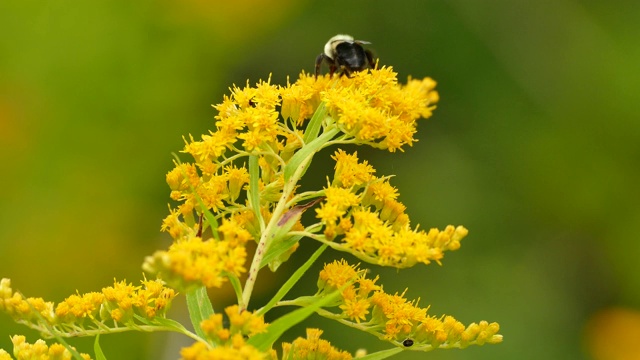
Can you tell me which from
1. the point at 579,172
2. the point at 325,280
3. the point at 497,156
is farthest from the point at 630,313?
the point at 325,280

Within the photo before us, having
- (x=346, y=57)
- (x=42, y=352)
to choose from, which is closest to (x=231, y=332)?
(x=42, y=352)

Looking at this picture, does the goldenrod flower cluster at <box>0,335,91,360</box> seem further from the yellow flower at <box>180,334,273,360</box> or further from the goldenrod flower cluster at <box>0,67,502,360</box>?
the yellow flower at <box>180,334,273,360</box>

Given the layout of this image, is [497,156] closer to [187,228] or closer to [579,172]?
[579,172]

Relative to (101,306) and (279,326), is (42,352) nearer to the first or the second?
(101,306)

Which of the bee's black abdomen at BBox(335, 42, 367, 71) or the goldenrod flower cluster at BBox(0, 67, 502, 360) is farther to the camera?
the bee's black abdomen at BBox(335, 42, 367, 71)

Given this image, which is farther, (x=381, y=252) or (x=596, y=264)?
(x=596, y=264)

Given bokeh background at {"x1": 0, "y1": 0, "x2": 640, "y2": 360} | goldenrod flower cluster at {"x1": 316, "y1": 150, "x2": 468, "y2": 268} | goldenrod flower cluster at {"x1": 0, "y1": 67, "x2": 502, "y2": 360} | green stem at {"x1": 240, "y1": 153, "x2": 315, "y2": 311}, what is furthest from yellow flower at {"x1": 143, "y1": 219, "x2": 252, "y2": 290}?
bokeh background at {"x1": 0, "y1": 0, "x2": 640, "y2": 360}

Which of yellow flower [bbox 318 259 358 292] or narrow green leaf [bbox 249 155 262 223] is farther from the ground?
narrow green leaf [bbox 249 155 262 223]
